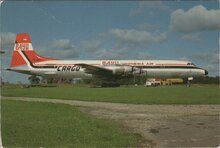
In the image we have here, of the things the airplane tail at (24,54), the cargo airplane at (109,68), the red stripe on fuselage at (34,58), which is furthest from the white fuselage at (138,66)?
the airplane tail at (24,54)

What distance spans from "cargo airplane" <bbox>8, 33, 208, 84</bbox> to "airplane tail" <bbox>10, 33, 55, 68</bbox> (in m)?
0.16

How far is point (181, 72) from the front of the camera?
2228 inches

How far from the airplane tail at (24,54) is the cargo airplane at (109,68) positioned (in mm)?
165

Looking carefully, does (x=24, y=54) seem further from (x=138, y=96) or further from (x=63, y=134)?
(x=63, y=134)

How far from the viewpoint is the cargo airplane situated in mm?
55062

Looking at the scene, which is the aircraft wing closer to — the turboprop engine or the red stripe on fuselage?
the turboprop engine

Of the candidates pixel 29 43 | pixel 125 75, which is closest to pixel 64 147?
pixel 125 75

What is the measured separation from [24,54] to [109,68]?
1725 cm

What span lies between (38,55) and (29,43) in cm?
335

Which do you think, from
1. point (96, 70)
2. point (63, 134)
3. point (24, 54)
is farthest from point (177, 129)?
point (24, 54)

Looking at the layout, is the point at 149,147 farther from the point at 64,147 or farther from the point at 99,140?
the point at 64,147

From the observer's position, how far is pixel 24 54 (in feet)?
208

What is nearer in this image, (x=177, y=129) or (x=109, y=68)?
(x=177, y=129)

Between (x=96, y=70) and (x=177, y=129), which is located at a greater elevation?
(x=96, y=70)
